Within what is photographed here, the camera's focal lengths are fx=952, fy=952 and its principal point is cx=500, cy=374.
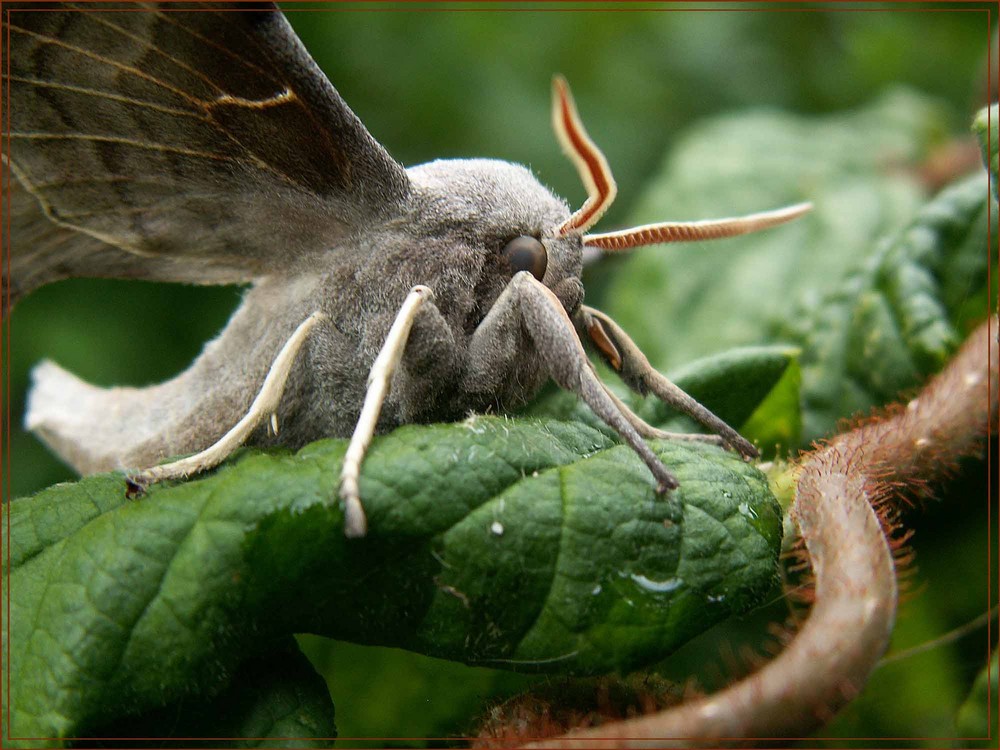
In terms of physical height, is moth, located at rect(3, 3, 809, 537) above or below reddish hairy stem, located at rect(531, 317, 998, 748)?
above

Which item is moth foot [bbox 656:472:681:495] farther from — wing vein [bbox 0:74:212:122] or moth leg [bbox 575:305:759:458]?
wing vein [bbox 0:74:212:122]

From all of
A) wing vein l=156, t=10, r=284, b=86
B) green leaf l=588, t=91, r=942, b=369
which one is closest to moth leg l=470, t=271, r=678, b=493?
wing vein l=156, t=10, r=284, b=86

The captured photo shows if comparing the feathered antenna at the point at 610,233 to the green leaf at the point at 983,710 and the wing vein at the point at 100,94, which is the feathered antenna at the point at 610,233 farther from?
the green leaf at the point at 983,710

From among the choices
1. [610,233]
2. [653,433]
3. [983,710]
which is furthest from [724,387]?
[983,710]

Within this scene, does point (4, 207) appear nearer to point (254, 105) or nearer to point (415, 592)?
point (254, 105)

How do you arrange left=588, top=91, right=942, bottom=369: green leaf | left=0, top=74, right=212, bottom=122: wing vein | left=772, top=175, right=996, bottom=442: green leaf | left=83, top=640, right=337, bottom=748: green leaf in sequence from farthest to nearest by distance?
left=588, top=91, right=942, bottom=369: green leaf, left=772, top=175, right=996, bottom=442: green leaf, left=0, top=74, right=212, bottom=122: wing vein, left=83, top=640, right=337, bottom=748: green leaf

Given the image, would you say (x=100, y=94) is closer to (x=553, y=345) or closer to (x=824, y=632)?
(x=553, y=345)
